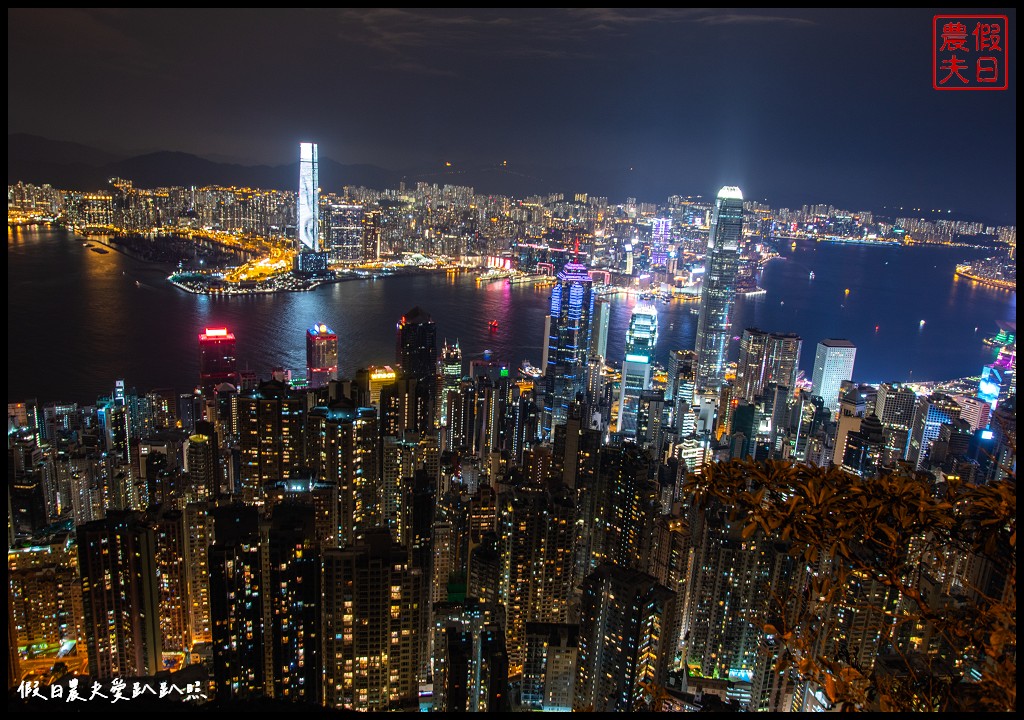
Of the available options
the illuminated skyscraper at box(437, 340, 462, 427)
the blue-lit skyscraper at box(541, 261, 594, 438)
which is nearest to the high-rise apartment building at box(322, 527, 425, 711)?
the illuminated skyscraper at box(437, 340, 462, 427)

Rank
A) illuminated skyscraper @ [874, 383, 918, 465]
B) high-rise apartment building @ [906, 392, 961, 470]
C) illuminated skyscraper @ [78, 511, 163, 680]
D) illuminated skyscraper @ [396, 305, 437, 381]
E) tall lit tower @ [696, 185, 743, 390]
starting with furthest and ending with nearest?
tall lit tower @ [696, 185, 743, 390], illuminated skyscraper @ [396, 305, 437, 381], illuminated skyscraper @ [874, 383, 918, 465], high-rise apartment building @ [906, 392, 961, 470], illuminated skyscraper @ [78, 511, 163, 680]

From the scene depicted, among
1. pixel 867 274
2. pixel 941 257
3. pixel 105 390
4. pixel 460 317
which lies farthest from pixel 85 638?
pixel 867 274

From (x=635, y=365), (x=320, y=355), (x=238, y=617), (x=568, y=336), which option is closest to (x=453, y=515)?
(x=238, y=617)

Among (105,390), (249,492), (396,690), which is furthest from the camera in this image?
(105,390)

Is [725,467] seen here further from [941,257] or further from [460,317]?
[460,317]

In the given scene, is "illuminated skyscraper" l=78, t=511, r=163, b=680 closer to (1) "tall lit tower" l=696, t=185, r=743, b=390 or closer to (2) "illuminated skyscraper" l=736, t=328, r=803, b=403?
(1) "tall lit tower" l=696, t=185, r=743, b=390

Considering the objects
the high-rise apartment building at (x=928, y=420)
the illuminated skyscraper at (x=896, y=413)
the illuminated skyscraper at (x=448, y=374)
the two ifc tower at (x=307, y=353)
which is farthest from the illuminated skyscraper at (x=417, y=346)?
the high-rise apartment building at (x=928, y=420)
